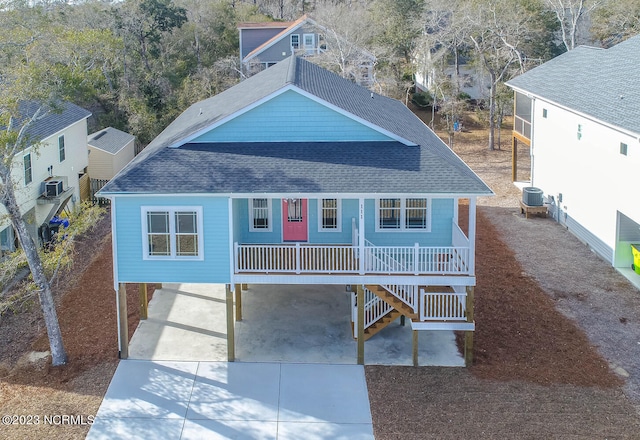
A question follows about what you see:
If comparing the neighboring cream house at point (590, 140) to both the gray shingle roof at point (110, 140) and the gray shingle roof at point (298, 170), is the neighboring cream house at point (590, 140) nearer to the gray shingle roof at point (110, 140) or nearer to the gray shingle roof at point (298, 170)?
the gray shingle roof at point (298, 170)

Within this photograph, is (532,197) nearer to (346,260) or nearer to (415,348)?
(415,348)

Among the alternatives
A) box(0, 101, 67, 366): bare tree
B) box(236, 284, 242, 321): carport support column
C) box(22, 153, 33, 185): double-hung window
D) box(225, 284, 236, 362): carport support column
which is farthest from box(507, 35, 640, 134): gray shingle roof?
box(22, 153, 33, 185): double-hung window

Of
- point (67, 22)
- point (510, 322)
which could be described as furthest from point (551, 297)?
point (67, 22)

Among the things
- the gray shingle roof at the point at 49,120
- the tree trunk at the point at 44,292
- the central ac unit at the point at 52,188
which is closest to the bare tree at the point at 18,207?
the tree trunk at the point at 44,292

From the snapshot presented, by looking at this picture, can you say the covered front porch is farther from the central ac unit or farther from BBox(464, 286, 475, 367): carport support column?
the central ac unit

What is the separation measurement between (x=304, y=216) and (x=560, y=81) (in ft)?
58.4

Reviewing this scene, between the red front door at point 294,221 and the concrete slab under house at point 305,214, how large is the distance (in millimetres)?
27

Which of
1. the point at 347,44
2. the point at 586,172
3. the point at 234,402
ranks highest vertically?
the point at 347,44

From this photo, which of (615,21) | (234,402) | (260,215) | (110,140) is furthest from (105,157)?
(615,21)

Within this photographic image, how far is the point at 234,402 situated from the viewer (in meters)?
16.0

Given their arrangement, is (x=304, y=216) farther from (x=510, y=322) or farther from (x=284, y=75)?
(x=510, y=322)

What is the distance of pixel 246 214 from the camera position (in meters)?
19.3

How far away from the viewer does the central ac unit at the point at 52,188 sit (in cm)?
2716

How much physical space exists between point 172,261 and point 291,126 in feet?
16.1
